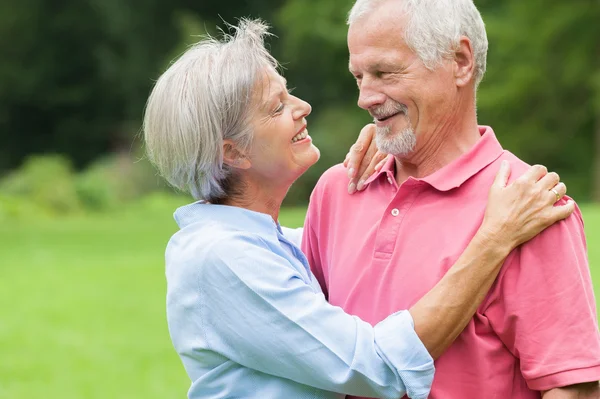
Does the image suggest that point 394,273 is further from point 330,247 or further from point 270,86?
point 270,86

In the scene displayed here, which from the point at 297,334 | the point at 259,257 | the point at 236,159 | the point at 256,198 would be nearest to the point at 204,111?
the point at 236,159

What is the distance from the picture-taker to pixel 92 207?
2055 cm

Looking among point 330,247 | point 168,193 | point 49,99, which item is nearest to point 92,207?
point 168,193

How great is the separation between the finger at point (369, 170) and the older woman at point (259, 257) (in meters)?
0.21

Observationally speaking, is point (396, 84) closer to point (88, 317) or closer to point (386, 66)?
point (386, 66)

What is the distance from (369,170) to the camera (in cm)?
287

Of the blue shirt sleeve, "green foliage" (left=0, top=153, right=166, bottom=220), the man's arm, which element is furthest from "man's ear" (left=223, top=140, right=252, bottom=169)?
"green foliage" (left=0, top=153, right=166, bottom=220)

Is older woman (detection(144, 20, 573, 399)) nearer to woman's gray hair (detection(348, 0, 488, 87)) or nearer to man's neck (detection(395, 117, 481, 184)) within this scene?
man's neck (detection(395, 117, 481, 184))

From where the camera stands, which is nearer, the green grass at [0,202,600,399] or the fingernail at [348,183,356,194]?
the fingernail at [348,183,356,194]

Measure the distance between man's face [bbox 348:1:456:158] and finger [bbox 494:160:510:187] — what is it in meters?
0.25

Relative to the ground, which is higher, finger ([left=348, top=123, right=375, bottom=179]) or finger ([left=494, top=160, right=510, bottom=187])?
finger ([left=494, top=160, right=510, bottom=187])

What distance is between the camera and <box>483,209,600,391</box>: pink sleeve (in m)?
2.33

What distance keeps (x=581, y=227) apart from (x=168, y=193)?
20.2 m

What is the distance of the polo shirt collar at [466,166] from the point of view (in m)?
2.58
